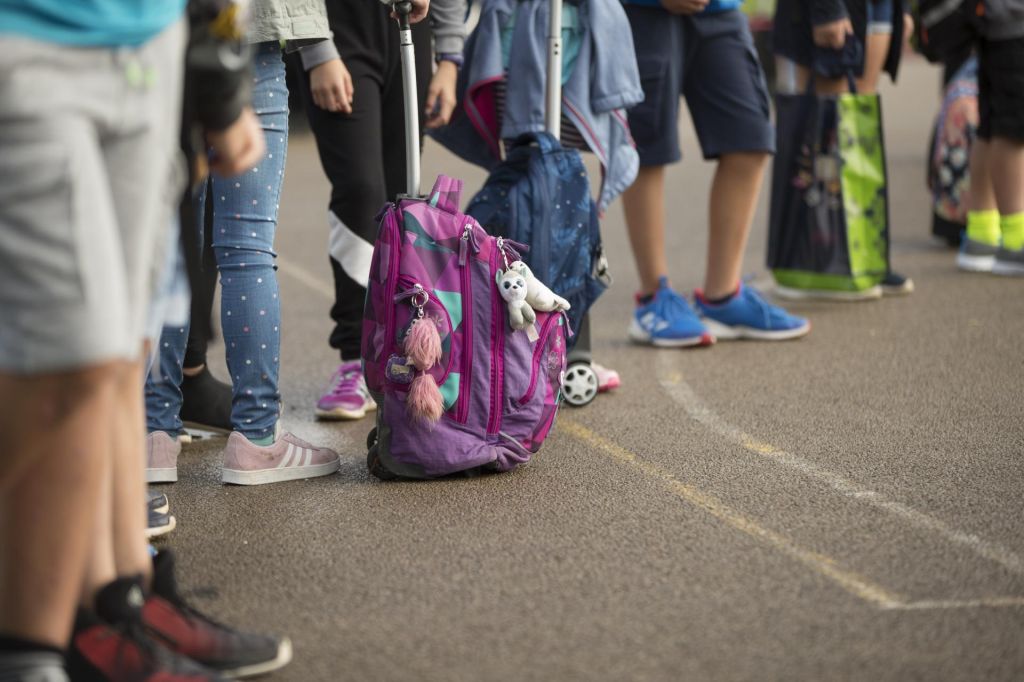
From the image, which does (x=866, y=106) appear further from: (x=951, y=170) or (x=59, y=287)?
(x=59, y=287)

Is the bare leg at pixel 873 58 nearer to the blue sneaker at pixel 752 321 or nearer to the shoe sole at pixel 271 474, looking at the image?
the blue sneaker at pixel 752 321

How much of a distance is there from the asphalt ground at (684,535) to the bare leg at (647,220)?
14.8 inches

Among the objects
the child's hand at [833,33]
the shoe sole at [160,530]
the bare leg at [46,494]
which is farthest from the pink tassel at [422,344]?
the child's hand at [833,33]

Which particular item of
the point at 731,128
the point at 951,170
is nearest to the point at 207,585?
the point at 731,128

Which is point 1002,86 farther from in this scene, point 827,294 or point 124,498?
point 124,498

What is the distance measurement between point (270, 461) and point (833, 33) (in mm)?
3547

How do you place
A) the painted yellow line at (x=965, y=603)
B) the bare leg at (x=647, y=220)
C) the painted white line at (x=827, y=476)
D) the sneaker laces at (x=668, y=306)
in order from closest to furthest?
the painted yellow line at (x=965, y=603) → the painted white line at (x=827, y=476) → the bare leg at (x=647, y=220) → the sneaker laces at (x=668, y=306)

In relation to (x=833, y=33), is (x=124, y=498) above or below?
below

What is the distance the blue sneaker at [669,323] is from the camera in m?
5.71

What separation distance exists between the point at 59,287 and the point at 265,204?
5.45 ft

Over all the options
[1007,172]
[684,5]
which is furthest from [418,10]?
[1007,172]

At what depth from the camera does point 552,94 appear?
4.56 m

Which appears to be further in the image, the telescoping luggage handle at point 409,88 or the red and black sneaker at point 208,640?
the telescoping luggage handle at point 409,88

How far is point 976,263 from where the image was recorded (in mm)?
7102
